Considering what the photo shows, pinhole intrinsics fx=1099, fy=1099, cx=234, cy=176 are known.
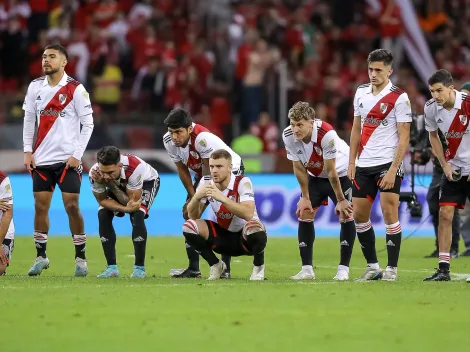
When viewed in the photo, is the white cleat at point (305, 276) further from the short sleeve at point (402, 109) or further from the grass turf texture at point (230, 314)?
the short sleeve at point (402, 109)

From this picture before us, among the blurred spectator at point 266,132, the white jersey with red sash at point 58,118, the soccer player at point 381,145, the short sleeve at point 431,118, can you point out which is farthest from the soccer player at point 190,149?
the blurred spectator at point 266,132

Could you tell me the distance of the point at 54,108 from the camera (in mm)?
12141

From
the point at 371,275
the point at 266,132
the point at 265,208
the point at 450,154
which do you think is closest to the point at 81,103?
the point at 371,275

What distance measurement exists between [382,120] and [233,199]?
1707 millimetres

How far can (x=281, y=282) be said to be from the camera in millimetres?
11086

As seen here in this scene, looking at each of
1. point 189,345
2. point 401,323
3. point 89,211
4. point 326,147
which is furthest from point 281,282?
Result: point 89,211

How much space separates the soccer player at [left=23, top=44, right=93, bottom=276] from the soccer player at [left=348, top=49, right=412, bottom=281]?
119 inches

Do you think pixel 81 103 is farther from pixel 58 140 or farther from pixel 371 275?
pixel 371 275

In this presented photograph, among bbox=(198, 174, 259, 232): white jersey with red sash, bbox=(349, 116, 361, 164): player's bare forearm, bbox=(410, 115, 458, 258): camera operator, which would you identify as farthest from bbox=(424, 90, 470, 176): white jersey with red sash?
bbox=(410, 115, 458, 258): camera operator

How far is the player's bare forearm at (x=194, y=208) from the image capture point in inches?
435

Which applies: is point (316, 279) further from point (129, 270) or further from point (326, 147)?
point (129, 270)

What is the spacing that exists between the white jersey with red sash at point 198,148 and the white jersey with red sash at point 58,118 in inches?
41.6

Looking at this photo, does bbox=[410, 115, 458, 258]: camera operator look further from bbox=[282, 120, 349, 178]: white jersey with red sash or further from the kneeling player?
the kneeling player

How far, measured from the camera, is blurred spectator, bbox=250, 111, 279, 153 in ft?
A: 73.8
